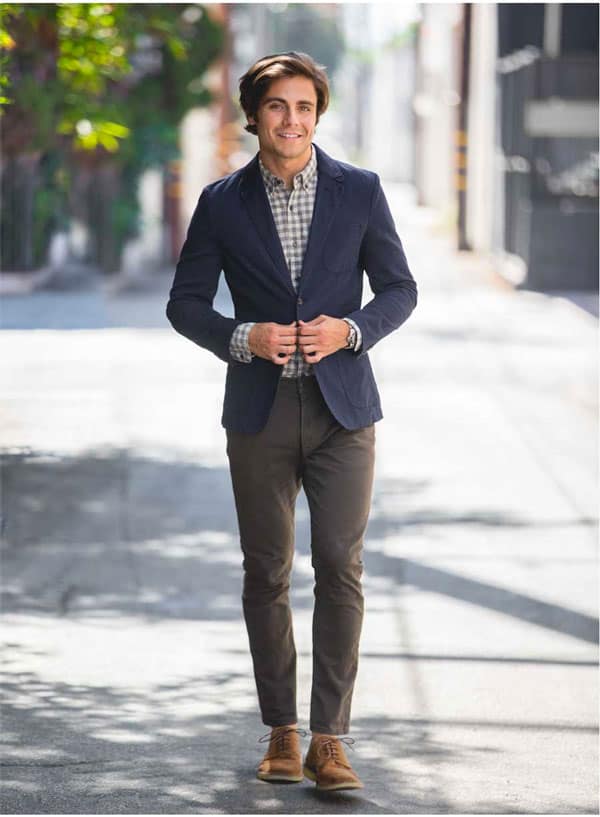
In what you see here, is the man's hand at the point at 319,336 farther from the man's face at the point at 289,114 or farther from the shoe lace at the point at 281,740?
the shoe lace at the point at 281,740

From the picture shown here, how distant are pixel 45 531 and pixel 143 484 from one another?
1228 mm

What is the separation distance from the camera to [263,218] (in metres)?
4.70

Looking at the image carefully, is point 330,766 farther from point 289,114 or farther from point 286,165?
point 289,114

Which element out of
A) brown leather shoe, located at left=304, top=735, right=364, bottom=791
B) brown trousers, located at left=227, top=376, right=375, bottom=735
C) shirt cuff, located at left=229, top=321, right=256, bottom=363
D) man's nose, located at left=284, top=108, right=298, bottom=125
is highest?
man's nose, located at left=284, top=108, right=298, bottom=125

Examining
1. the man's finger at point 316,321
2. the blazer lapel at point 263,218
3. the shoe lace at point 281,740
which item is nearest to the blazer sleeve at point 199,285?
the blazer lapel at point 263,218

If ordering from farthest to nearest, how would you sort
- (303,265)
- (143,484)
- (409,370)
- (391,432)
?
(409,370), (391,432), (143,484), (303,265)

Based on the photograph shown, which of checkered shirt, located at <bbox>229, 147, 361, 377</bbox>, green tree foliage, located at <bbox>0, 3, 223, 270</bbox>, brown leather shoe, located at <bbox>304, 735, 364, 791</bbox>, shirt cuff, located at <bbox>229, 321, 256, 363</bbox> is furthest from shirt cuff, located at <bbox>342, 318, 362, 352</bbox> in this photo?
green tree foliage, located at <bbox>0, 3, 223, 270</bbox>

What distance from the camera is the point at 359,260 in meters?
4.83

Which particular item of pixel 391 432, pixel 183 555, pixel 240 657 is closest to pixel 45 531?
pixel 183 555

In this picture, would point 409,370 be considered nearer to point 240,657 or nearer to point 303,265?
point 240,657

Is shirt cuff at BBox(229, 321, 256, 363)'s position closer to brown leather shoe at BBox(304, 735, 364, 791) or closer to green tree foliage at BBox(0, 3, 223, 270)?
brown leather shoe at BBox(304, 735, 364, 791)

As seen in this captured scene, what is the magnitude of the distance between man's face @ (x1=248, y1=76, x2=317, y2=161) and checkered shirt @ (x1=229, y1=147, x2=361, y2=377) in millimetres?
105

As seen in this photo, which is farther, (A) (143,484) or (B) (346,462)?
(A) (143,484)

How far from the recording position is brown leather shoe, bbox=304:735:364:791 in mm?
4812
